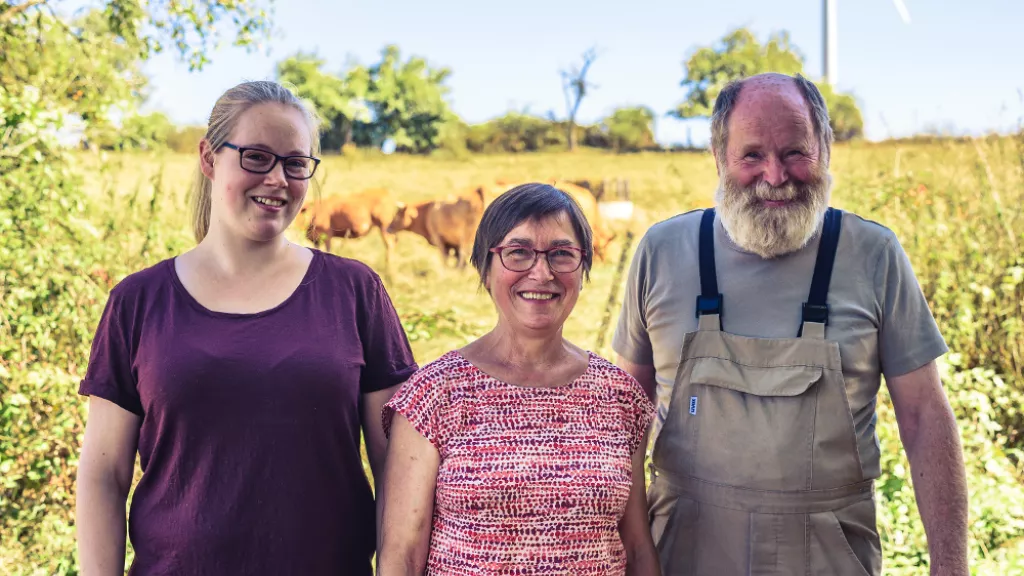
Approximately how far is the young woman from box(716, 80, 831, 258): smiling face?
1.04 m

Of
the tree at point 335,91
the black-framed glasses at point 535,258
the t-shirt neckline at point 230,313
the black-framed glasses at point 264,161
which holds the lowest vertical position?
the t-shirt neckline at point 230,313

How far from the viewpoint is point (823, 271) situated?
2377 mm

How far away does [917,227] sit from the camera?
720cm

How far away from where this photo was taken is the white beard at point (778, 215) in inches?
93.7

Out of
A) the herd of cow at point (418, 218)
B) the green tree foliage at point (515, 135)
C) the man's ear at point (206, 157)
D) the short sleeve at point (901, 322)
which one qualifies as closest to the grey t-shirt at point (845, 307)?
the short sleeve at point (901, 322)

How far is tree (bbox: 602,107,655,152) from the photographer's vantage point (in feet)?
96.4

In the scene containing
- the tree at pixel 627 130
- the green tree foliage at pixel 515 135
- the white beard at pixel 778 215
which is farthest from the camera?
the tree at pixel 627 130

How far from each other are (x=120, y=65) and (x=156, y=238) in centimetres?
276

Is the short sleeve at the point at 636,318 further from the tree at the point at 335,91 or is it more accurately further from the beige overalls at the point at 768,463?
the tree at the point at 335,91

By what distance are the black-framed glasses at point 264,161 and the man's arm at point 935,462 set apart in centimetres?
157

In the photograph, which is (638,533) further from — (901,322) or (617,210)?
(617,210)

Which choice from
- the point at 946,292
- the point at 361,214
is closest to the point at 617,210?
the point at 361,214

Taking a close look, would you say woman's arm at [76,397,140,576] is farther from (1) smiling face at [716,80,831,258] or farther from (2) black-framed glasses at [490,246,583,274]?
(1) smiling face at [716,80,831,258]

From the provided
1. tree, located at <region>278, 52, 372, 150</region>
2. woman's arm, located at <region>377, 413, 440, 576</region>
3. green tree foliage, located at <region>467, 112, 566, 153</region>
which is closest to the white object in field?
green tree foliage, located at <region>467, 112, 566, 153</region>
